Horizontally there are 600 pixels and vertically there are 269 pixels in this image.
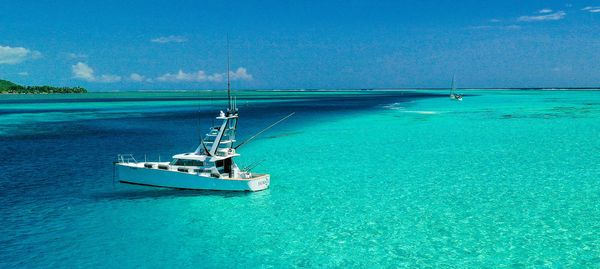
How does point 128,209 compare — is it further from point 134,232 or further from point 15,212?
point 15,212

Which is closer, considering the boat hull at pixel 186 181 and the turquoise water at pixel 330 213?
the turquoise water at pixel 330 213

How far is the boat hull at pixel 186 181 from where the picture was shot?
88.4 feet

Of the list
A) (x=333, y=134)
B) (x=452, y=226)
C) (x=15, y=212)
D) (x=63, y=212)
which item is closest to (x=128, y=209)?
(x=63, y=212)

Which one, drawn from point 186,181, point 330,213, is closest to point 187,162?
point 186,181

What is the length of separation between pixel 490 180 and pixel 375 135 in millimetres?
26660

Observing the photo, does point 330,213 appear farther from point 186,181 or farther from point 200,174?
point 186,181

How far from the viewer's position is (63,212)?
23531 mm

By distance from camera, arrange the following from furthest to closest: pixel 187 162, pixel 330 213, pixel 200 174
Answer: pixel 187 162
pixel 200 174
pixel 330 213

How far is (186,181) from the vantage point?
27.1 meters

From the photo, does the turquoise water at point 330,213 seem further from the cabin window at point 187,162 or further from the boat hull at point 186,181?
the cabin window at point 187,162

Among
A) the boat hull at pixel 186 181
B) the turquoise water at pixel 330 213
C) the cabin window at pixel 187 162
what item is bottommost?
the turquoise water at pixel 330 213

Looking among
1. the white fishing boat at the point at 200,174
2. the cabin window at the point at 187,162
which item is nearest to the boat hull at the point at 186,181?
the white fishing boat at the point at 200,174

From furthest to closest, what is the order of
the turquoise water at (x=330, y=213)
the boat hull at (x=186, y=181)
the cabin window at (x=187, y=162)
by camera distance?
the cabin window at (x=187, y=162) → the boat hull at (x=186, y=181) → the turquoise water at (x=330, y=213)

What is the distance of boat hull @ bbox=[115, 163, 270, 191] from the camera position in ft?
88.4
